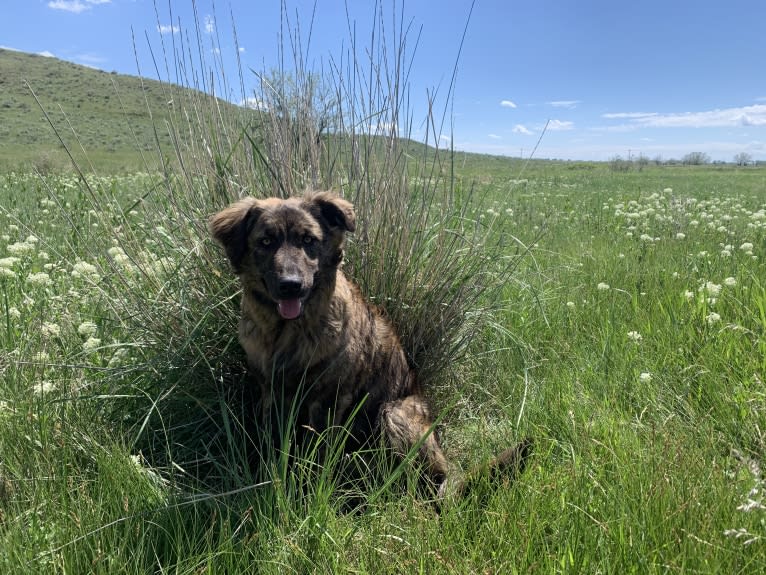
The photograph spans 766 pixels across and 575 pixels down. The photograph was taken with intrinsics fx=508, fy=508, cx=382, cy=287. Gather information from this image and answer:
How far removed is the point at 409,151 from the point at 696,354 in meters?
2.16

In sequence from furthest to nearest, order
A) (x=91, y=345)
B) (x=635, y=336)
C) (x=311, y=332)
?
(x=635, y=336) < (x=91, y=345) < (x=311, y=332)

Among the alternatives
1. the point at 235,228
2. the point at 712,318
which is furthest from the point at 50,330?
the point at 712,318

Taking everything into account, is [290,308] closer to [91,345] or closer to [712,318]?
[91,345]

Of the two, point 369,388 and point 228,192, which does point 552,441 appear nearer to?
point 369,388

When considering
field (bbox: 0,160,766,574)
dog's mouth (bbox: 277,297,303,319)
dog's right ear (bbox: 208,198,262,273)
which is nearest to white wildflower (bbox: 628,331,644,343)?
field (bbox: 0,160,766,574)

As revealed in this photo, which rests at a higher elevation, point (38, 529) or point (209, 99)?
point (209, 99)

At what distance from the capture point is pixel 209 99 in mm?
3273

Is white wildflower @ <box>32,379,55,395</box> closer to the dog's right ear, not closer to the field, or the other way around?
the field

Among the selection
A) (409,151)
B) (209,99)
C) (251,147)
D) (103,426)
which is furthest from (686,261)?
(103,426)

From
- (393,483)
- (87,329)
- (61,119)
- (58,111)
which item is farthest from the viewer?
(58,111)

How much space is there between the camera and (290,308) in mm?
2381

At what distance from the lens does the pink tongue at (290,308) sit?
7.80 feet

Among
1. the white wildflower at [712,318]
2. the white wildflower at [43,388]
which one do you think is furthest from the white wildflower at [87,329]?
the white wildflower at [712,318]

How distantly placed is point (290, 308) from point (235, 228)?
50 centimetres
